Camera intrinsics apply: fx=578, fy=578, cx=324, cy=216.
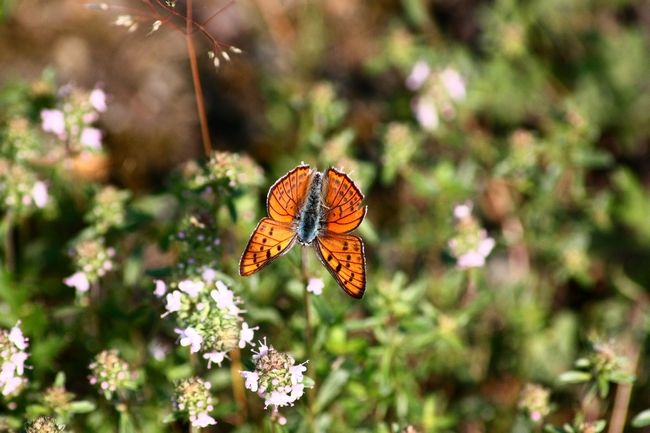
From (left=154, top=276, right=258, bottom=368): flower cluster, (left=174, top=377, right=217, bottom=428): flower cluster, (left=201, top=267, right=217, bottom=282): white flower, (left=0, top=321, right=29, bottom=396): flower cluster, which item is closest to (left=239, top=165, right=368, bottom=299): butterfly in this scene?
(left=154, top=276, right=258, bottom=368): flower cluster

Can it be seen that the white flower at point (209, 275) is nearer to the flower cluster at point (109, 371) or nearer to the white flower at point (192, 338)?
the white flower at point (192, 338)

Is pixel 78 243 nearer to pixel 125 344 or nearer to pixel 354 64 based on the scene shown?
pixel 125 344

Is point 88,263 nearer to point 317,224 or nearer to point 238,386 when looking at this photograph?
point 238,386

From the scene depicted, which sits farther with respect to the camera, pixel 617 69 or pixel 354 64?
pixel 354 64

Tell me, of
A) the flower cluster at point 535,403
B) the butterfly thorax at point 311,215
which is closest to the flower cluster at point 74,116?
the butterfly thorax at point 311,215

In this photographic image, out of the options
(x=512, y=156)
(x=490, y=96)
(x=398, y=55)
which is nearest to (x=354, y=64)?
(x=398, y=55)

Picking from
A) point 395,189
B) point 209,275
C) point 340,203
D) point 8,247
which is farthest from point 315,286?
point 395,189
